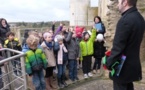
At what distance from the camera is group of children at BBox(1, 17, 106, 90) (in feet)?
14.9

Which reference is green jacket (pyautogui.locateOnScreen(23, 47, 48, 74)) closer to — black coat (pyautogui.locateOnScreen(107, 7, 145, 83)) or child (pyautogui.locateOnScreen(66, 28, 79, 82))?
child (pyautogui.locateOnScreen(66, 28, 79, 82))

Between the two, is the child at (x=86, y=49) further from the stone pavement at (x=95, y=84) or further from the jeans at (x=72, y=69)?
the jeans at (x=72, y=69)

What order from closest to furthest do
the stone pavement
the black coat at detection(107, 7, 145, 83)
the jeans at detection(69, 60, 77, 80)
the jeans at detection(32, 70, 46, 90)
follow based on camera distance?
the black coat at detection(107, 7, 145, 83) → the jeans at detection(32, 70, 46, 90) → the stone pavement → the jeans at detection(69, 60, 77, 80)

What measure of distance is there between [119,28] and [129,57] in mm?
412

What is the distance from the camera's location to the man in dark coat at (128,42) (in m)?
3.00

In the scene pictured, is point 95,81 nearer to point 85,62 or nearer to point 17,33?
point 85,62

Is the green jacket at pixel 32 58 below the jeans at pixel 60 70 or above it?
above

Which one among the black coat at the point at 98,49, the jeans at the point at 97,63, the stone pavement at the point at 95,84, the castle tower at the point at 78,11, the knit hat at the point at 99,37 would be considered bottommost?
the stone pavement at the point at 95,84

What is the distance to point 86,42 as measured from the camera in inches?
250

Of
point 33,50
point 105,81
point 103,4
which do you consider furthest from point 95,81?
point 103,4

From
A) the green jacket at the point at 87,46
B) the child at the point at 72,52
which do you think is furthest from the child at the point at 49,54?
the green jacket at the point at 87,46

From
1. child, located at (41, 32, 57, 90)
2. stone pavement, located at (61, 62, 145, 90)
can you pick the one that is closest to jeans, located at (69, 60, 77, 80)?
stone pavement, located at (61, 62, 145, 90)

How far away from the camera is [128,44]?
3.06 m

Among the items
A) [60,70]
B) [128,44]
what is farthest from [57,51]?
[128,44]
